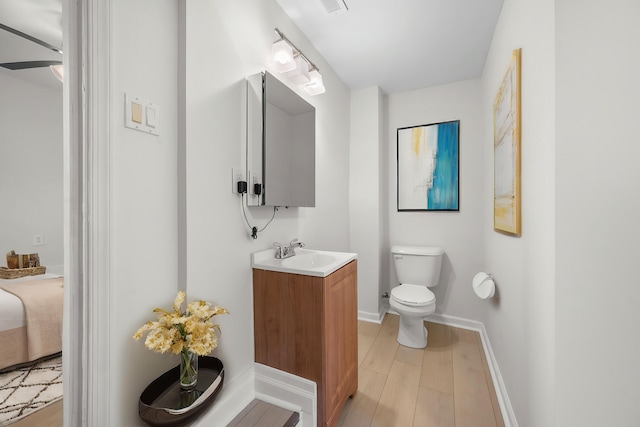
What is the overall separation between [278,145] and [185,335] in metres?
1.12

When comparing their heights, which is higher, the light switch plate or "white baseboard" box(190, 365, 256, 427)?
the light switch plate

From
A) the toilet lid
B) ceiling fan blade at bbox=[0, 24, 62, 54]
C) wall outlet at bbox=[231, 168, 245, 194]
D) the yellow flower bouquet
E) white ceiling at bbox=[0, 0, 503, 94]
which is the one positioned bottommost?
the toilet lid

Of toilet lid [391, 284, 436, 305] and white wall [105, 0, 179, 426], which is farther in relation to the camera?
toilet lid [391, 284, 436, 305]

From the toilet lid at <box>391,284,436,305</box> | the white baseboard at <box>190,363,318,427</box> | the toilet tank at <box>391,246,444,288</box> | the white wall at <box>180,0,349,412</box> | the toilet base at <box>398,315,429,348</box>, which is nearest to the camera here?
the white wall at <box>180,0,349,412</box>

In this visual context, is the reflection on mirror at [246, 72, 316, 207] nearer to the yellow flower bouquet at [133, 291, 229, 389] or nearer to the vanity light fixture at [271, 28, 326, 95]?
the vanity light fixture at [271, 28, 326, 95]

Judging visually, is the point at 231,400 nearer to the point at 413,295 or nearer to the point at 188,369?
the point at 188,369

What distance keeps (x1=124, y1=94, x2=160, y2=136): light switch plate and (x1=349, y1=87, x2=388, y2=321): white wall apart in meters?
2.04

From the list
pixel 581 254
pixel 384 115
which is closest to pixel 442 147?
pixel 384 115

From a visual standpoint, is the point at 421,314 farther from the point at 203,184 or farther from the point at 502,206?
the point at 203,184

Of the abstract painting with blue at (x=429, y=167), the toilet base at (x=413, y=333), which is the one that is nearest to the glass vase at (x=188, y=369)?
the toilet base at (x=413, y=333)

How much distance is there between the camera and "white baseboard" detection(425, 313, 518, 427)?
1351 millimetres

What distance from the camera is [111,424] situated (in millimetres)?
875

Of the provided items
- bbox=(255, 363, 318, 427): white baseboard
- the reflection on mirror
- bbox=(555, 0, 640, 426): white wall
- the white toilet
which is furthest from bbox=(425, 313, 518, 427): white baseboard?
the reflection on mirror

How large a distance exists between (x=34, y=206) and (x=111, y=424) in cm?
85
